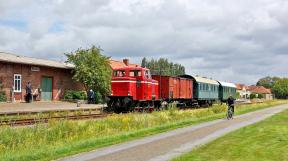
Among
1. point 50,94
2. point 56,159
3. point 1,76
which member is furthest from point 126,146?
point 50,94

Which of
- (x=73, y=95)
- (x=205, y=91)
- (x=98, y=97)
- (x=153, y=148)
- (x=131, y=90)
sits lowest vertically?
(x=153, y=148)

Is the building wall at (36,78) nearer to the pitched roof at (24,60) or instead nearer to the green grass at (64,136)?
the pitched roof at (24,60)

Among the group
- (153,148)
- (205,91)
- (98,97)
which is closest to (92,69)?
(98,97)

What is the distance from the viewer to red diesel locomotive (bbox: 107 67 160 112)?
32.2 metres

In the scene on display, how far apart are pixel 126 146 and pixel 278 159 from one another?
5037 millimetres

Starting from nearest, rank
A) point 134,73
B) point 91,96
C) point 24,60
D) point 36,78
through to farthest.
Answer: point 134,73 → point 24,60 → point 36,78 → point 91,96

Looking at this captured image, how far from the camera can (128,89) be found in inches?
1266

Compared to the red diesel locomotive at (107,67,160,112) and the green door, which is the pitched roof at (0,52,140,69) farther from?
the red diesel locomotive at (107,67,160,112)

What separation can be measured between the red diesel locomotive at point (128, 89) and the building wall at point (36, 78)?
1330 centimetres

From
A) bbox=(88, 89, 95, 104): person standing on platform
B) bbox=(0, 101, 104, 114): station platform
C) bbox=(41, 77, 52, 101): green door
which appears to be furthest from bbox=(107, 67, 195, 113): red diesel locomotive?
bbox=(41, 77, 52, 101): green door

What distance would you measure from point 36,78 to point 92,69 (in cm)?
717

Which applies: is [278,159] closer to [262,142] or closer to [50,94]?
[262,142]

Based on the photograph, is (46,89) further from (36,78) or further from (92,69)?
(92,69)

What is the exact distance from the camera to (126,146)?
1534 cm
